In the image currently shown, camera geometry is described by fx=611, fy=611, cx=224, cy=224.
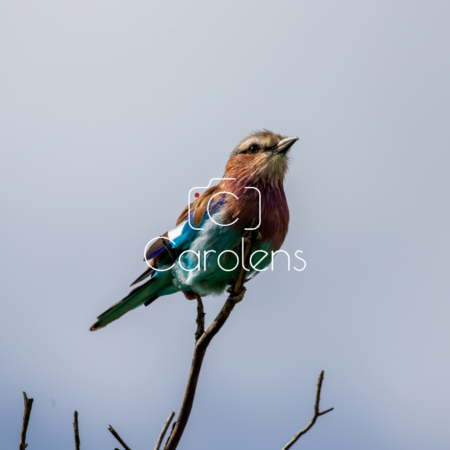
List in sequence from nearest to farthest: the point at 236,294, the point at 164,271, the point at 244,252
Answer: the point at 236,294 < the point at 244,252 < the point at 164,271

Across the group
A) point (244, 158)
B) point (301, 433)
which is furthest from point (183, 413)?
point (244, 158)

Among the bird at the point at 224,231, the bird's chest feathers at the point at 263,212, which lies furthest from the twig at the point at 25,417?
the bird's chest feathers at the point at 263,212

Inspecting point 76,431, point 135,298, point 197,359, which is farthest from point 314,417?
point 135,298

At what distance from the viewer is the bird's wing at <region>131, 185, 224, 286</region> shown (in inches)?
207

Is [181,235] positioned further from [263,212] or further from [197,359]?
[197,359]

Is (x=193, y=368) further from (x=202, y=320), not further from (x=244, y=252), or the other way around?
(x=244, y=252)

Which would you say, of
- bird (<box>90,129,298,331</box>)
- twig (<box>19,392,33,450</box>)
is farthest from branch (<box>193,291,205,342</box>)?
twig (<box>19,392,33,450</box>)

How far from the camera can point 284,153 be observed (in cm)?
570

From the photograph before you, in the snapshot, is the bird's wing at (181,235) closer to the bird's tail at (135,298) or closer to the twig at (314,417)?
the bird's tail at (135,298)

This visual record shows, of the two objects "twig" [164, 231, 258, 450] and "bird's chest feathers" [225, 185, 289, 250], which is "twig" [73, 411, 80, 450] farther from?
"bird's chest feathers" [225, 185, 289, 250]

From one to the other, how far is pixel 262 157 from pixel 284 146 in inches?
9.0

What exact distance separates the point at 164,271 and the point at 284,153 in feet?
5.11

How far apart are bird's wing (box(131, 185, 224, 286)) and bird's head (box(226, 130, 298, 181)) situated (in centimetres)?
34

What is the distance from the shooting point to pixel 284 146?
565 centimetres
